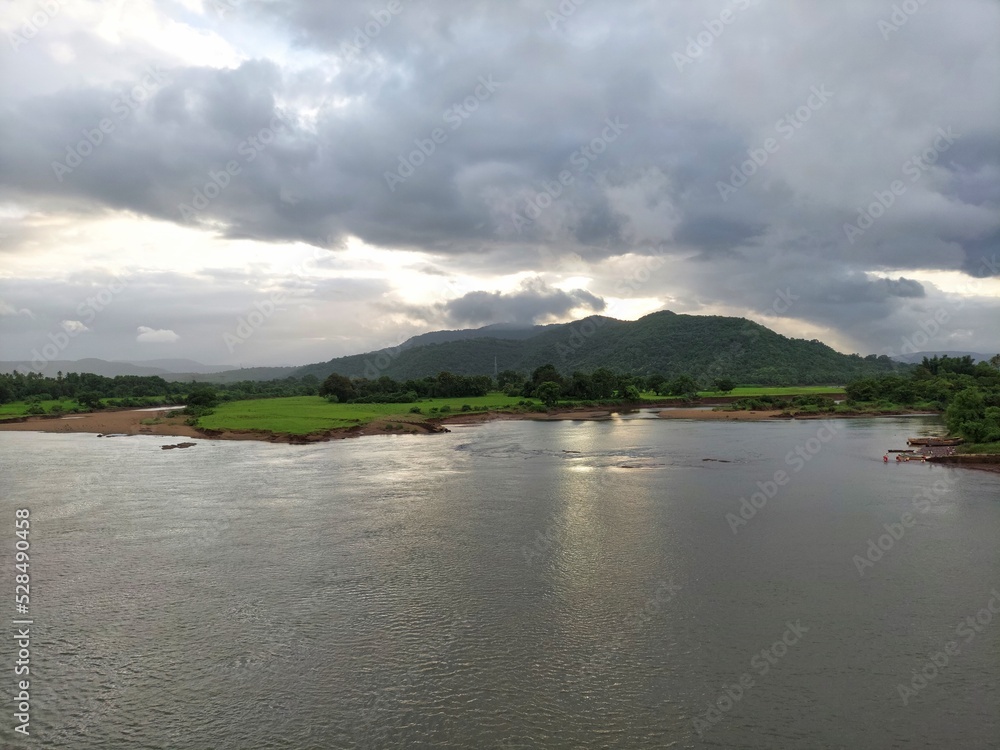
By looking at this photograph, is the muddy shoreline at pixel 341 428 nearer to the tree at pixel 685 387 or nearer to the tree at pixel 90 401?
the tree at pixel 90 401

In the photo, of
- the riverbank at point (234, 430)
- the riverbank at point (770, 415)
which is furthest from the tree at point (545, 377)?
the riverbank at point (770, 415)

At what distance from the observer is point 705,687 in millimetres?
11016

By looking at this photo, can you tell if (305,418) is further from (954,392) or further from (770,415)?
(954,392)

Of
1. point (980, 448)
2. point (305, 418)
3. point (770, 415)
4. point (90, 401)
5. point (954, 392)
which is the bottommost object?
point (980, 448)

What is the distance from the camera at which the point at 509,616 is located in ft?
46.0

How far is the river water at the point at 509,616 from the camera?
1010cm

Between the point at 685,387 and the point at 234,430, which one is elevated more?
the point at 685,387

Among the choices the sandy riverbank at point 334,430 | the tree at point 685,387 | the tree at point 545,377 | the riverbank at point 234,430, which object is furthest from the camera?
the tree at point 685,387

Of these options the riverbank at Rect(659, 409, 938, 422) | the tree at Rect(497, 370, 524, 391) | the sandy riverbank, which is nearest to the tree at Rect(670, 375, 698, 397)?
the sandy riverbank

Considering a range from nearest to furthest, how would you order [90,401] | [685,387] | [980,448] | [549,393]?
[980,448]
[549,393]
[90,401]
[685,387]

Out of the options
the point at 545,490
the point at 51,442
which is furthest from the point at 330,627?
the point at 51,442

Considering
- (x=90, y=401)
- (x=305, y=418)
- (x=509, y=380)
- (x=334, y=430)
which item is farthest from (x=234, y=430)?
(x=509, y=380)

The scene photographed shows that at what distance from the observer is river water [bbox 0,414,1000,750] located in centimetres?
→ 1010

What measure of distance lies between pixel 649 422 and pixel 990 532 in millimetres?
50926
